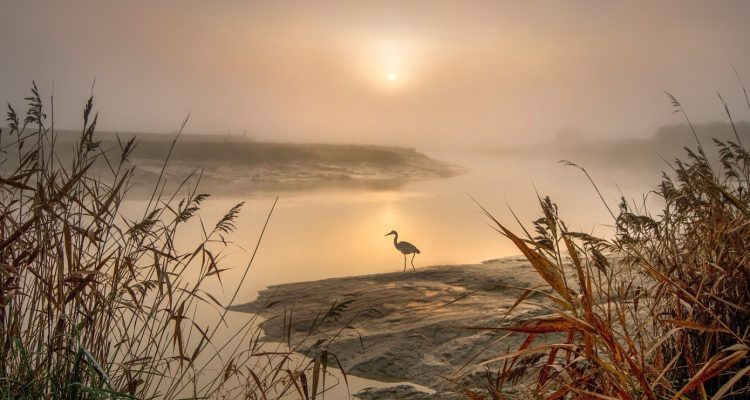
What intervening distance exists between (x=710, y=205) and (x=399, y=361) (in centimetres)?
195

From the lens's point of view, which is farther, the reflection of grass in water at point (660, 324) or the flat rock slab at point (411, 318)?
the flat rock slab at point (411, 318)

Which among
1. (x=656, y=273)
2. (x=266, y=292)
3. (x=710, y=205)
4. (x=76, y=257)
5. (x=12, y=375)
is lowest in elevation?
(x=266, y=292)

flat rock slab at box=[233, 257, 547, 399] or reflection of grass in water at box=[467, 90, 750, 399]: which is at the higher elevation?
reflection of grass in water at box=[467, 90, 750, 399]

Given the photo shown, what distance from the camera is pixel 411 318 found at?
4.50m

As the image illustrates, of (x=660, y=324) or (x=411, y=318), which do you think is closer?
(x=660, y=324)

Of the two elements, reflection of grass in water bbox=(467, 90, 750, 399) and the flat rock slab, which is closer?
reflection of grass in water bbox=(467, 90, 750, 399)

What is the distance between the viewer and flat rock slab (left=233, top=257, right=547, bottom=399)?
354cm

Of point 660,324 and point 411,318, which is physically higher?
point 660,324

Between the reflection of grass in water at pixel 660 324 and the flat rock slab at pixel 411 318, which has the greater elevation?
the reflection of grass in water at pixel 660 324

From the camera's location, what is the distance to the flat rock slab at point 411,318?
354 cm

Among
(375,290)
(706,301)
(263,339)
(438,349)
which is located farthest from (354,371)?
(706,301)

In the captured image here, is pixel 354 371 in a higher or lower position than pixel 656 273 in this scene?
lower

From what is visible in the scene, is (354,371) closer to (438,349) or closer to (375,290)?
(438,349)

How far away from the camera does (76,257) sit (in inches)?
93.4
